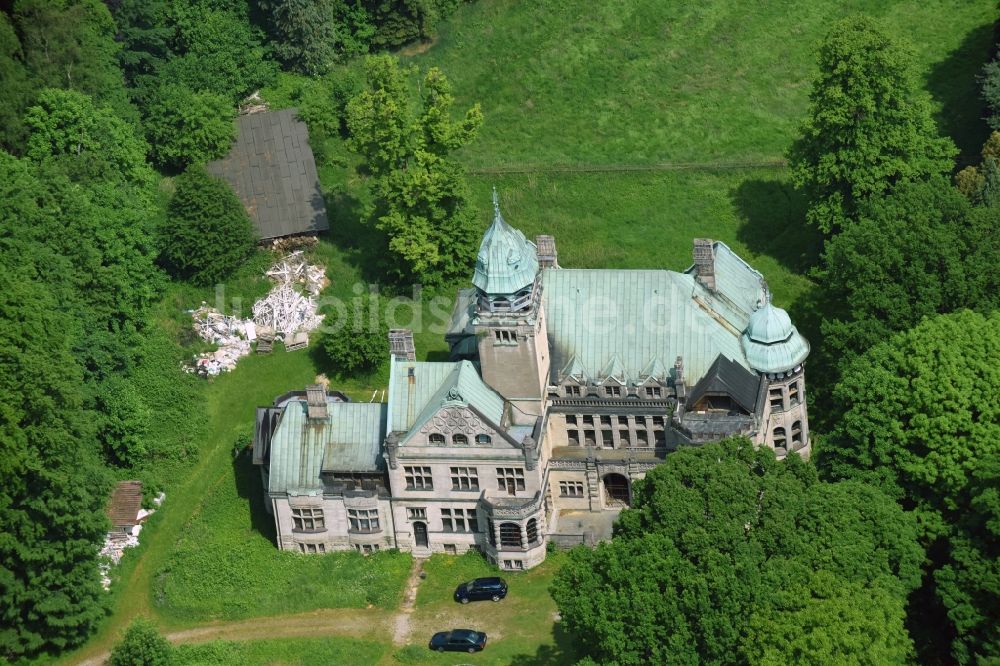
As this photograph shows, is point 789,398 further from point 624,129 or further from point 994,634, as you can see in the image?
point 624,129

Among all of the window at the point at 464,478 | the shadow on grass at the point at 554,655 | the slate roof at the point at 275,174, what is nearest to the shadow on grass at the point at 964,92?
the slate roof at the point at 275,174

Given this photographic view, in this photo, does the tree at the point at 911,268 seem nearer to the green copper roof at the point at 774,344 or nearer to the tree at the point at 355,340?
the green copper roof at the point at 774,344

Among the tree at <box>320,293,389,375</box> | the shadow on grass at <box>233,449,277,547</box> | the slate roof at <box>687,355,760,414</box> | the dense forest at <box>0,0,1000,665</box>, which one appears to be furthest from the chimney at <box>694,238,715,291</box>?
the shadow on grass at <box>233,449,277,547</box>

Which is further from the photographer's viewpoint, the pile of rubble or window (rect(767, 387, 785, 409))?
the pile of rubble

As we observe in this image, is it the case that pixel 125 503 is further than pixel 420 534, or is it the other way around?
pixel 125 503

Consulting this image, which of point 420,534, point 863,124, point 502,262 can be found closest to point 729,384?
point 502,262

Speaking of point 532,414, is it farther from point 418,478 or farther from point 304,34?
point 304,34

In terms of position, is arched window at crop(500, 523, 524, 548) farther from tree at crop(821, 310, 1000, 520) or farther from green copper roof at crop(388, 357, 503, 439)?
tree at crop(821, 310, 1000, 520)
